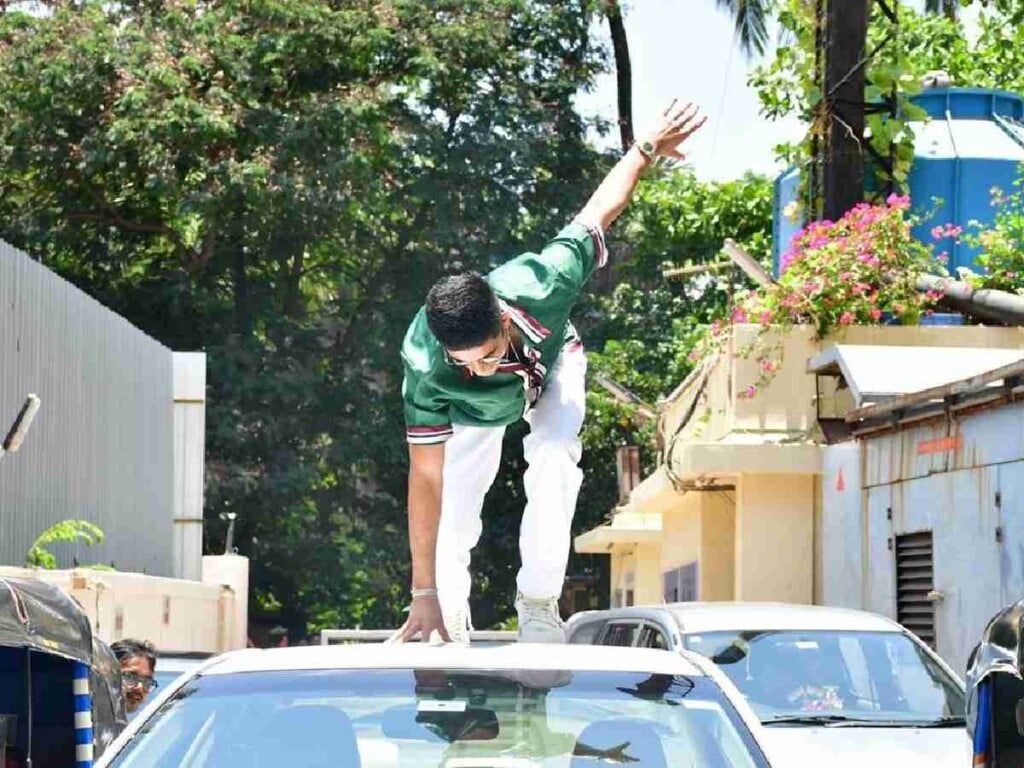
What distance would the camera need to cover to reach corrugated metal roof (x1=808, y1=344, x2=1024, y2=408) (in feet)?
57.1

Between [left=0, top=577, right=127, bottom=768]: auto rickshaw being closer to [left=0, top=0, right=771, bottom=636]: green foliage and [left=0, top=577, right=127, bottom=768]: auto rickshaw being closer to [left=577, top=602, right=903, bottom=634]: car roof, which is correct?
[left=577, top=602, right=903, bottom=634]: car roof

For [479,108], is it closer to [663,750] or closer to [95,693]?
[95,693]

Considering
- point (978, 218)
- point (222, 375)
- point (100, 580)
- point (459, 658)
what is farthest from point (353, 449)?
point (459, 658)

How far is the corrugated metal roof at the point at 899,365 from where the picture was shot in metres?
17.4

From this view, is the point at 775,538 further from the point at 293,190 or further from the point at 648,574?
the point at 293,190

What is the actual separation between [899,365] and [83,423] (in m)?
8.57

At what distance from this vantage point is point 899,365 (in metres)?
18.1

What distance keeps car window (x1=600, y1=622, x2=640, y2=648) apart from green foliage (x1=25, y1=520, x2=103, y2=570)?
25.9 ft

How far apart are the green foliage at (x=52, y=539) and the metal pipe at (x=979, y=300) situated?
27.1 feet

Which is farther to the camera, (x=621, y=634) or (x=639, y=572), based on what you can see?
(x=639, y=572)

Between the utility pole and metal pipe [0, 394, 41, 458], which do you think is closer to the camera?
metal pipe [0, 394, 41, 458]

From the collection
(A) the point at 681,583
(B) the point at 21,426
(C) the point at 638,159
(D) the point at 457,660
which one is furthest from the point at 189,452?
(D) the point at 457,660

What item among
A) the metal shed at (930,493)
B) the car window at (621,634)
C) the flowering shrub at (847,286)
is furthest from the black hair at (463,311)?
the flowering shrub at (847,286)

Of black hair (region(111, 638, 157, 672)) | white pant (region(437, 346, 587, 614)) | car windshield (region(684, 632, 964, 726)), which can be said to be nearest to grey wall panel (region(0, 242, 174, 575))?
black hair (region(111, 638, 157, 672))
